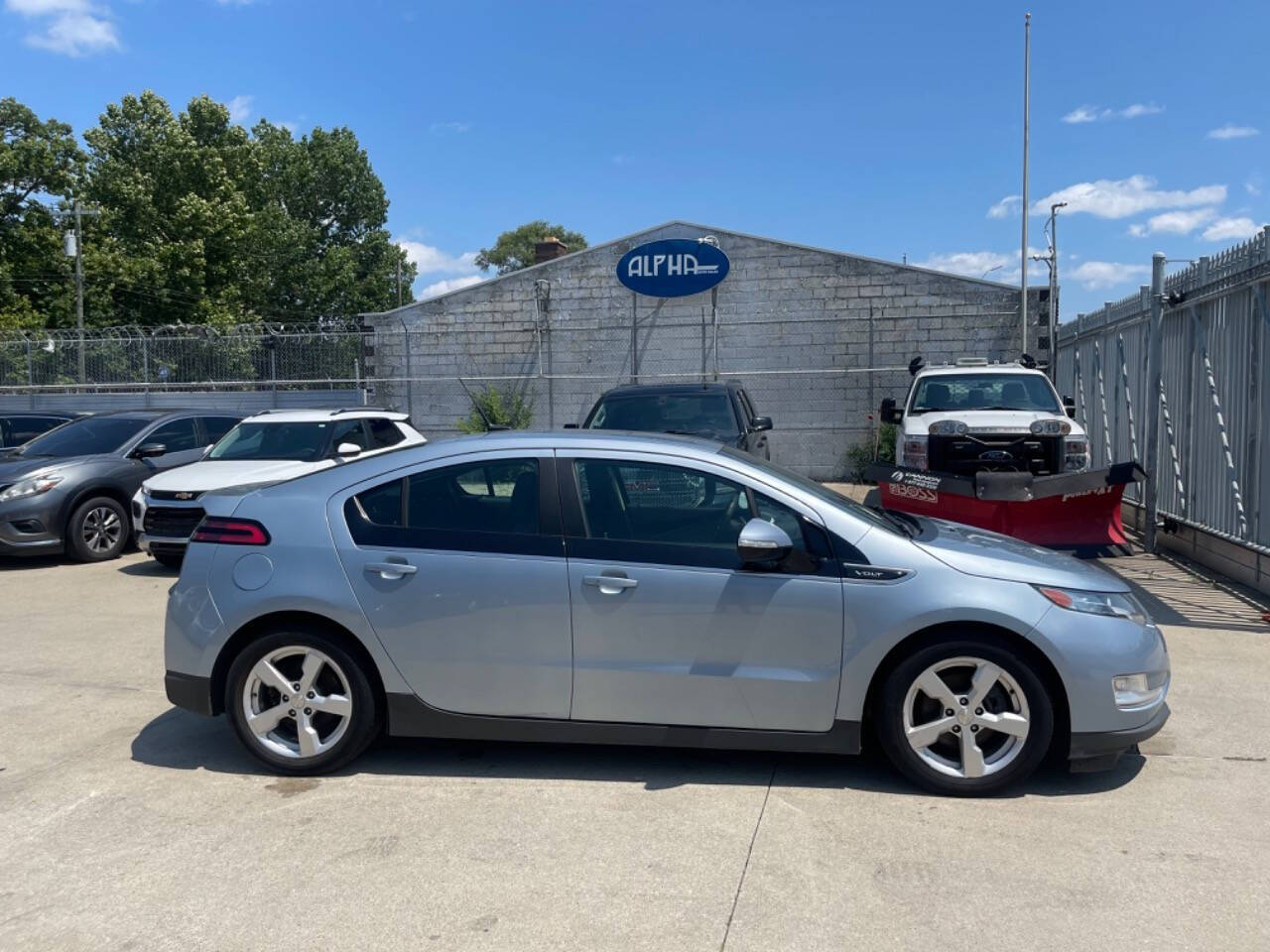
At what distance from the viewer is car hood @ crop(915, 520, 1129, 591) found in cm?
440

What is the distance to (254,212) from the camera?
1791 inches

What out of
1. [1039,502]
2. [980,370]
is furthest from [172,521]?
[980,370]

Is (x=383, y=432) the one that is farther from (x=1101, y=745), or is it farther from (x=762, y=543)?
(x=1101, y=745)

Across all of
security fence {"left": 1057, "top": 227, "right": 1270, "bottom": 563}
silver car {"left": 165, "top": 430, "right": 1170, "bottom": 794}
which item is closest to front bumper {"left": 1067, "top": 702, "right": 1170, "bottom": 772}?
silver car {"left": 165, "top": 430, "right": 1170, "bottom": 794}

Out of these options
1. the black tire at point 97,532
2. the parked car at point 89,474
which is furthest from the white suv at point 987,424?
the black tire at point 97,532

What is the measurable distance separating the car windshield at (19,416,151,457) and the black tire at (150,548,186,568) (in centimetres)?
186

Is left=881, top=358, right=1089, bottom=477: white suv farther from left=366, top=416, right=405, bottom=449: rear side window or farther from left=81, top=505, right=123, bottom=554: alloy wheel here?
left=81, top=505, right=123, bottom=554: alloy wheel

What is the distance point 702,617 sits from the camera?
14.4 feet

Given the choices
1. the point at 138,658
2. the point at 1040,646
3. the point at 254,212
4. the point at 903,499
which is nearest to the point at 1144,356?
the point at 903,499

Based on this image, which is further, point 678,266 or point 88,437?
point 678,266

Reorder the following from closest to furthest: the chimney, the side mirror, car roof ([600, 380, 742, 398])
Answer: the side mirror
car roof ([600, 380, 742, 398])
the chimney

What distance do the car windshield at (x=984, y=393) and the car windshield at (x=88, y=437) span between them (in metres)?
9.14

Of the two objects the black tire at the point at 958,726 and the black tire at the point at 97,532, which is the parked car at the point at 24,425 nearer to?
the black tire at the point at 97,532

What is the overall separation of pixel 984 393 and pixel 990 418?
116 cm
